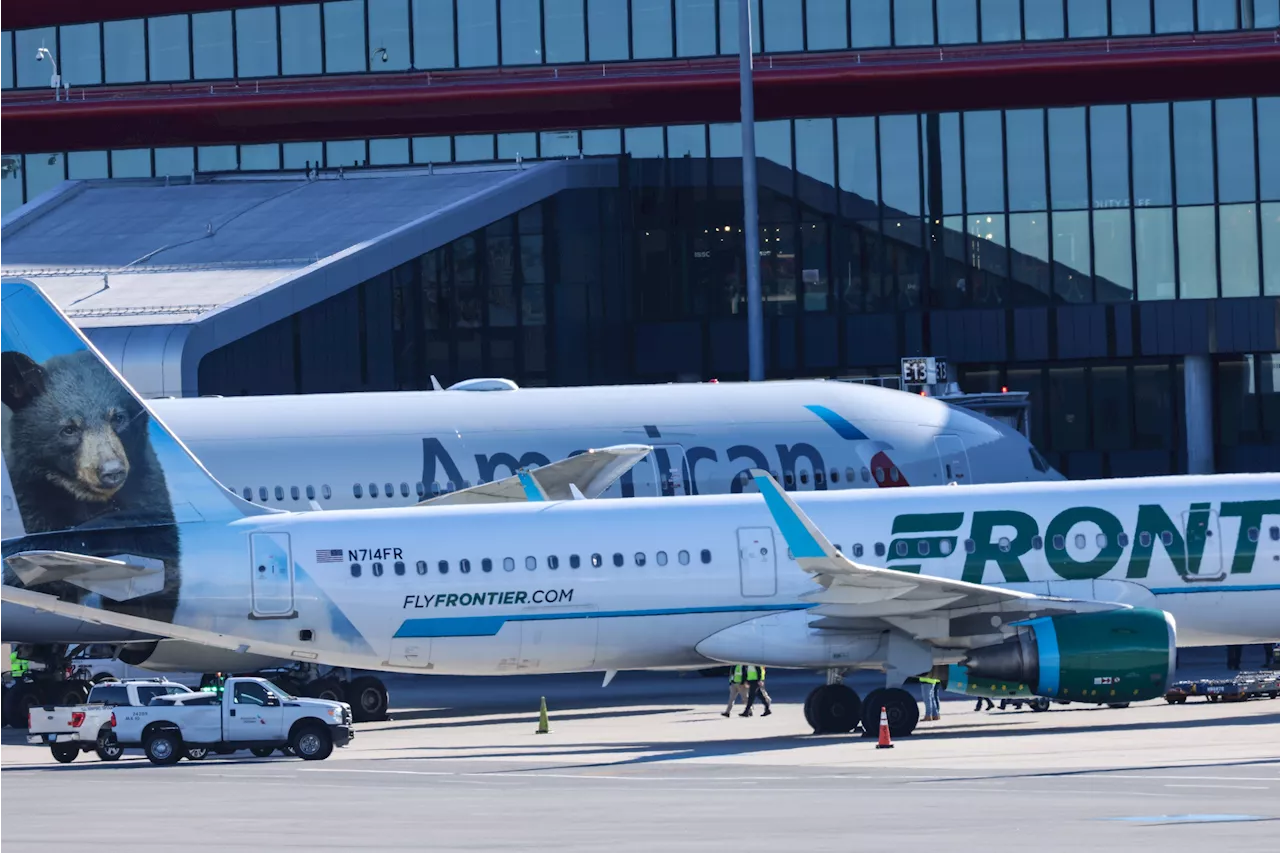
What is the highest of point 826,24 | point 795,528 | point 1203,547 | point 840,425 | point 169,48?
point 169,48

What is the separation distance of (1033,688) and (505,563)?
8.62 m

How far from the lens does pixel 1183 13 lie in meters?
66.4

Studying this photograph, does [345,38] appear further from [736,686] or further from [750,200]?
[736,686]

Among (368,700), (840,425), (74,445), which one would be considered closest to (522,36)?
(840,425)

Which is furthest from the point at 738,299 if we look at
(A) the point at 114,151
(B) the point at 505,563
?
(B) the point at 505,563

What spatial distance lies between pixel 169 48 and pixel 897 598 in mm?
46142

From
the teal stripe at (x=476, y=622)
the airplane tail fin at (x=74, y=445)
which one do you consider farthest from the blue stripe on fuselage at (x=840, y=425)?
the airplane tail fin at (x=74, y=445)

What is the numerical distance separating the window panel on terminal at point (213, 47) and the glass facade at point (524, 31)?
0.03 metres

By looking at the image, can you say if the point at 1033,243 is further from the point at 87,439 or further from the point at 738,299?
the point at 87,439

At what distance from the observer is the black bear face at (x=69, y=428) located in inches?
1319

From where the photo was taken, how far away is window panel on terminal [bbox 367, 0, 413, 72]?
69812 mm

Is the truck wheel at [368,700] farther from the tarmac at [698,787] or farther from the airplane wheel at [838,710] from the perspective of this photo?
the airplane wheel at [838,710]

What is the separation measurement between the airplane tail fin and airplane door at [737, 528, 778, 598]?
8.15 metres

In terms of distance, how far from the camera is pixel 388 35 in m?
70.0
